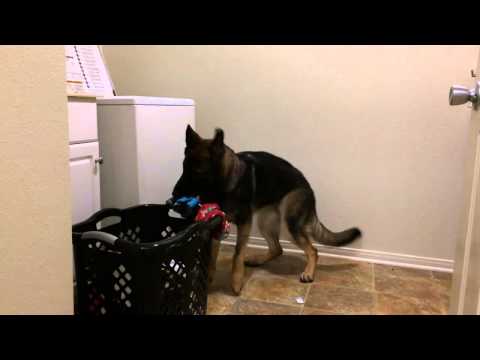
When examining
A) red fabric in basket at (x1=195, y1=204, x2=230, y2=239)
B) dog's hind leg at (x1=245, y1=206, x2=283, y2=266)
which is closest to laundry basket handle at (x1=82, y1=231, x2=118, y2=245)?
red fabric in basket at (x1=195, y1=204, x2=230, y2=239)

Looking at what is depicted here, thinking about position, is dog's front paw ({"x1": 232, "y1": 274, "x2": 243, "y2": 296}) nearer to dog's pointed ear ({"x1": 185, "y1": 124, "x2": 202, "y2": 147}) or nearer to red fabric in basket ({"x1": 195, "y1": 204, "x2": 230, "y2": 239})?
red fabric in basket ({"x1": 195, "y1": 204, "x2": 230, "y2": 239})

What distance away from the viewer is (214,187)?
1.79m

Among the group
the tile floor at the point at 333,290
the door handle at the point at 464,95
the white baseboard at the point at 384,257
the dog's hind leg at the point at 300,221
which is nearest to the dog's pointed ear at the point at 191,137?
the dog's hind leg at the point at 300,221

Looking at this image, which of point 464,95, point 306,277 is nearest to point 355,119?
point 306,277

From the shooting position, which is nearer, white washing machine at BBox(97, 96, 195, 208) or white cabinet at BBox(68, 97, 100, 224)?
white cabinet at BBox(68, 97, 100, 224)

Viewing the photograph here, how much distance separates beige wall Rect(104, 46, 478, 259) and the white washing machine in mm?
597

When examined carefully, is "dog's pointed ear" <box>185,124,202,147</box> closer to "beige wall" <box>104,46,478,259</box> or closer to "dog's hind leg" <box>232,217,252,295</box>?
"dog's hind leg" <box>232,217,252,295</box>

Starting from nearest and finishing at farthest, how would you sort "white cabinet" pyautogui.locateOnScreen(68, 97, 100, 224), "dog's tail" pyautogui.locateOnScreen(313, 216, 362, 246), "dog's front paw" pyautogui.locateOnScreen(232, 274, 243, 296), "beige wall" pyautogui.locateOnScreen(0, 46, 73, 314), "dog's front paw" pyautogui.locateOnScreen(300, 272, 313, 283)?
"beige wall" pyautogui.locateOnScreen(0, 46, 73, 314), "white cabinet" pyautogui.locateOnScreen(68, 97, 100, 224), "dog's front paw" pyautogui.locateOnScreen(232, 274, 243, 296), "dog's front paw" pyautogui.locateOnScreen(300, 272, 313, 283), "dog's tail" pyautogui.locateOnScreen(313, 216, 362, 246)

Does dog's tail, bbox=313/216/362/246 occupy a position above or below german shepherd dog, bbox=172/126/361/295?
below

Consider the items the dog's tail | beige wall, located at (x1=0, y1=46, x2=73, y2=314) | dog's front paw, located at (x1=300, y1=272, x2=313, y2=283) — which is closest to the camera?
beige wall, located at (x1=0, y1=46, x2=73, y2=314)

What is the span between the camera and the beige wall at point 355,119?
6.88 feet

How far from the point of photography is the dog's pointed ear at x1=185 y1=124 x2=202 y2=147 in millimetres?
1723

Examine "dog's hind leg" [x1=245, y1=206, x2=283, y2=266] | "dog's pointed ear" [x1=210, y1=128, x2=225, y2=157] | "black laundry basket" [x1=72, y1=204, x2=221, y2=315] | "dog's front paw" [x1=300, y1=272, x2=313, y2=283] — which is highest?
"dog's pointed ear" [x1=210, y1=128, x2=225, y2=157]

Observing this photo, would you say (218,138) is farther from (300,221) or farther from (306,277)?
(306,277)
